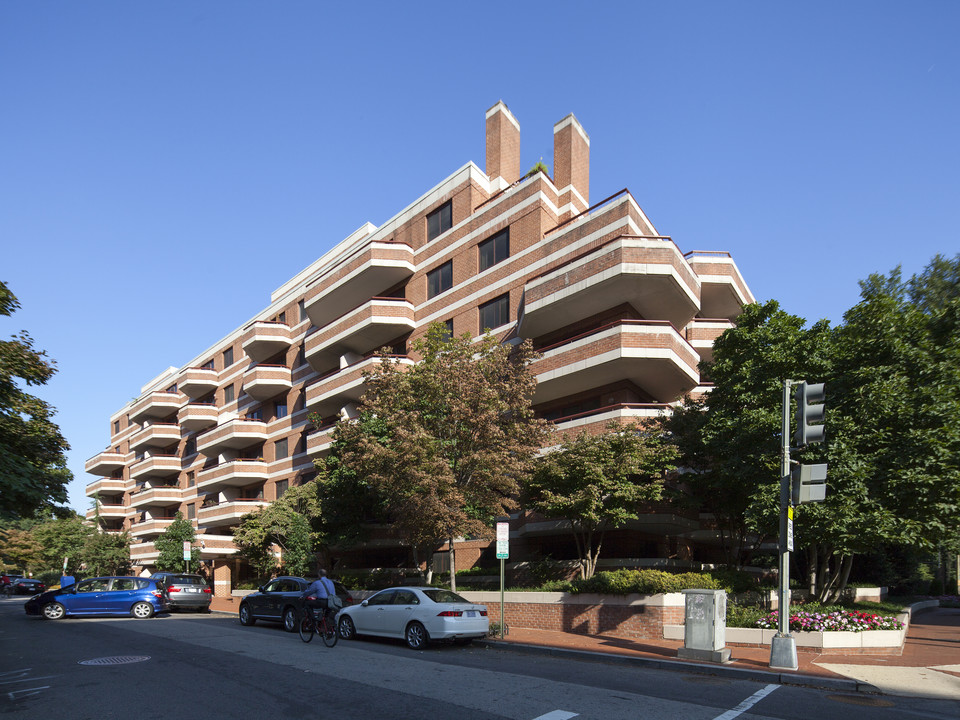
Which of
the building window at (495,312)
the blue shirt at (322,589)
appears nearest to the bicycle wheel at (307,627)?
the blue shirt at (322,589)

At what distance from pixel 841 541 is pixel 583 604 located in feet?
22.2

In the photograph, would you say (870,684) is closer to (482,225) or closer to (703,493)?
(703,493)

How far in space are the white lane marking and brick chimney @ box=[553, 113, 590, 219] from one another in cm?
2260

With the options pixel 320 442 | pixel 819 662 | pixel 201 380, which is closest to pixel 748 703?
pixel 819 662

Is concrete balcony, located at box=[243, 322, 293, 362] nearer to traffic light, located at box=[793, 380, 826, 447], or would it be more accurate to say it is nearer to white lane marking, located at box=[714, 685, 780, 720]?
traffic light, located at box=[793, 380, 826, 447]

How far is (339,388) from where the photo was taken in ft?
113

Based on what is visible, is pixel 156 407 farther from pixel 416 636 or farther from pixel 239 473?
pixel 416 636

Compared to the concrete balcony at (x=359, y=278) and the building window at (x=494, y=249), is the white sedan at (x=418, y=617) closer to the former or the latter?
the building window at (x=494, y=249)

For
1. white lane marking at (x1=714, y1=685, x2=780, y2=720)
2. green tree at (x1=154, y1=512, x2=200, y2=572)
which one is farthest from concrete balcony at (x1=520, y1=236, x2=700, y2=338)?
green tree at (x1=154, y1=512, x2=200, y2=572)

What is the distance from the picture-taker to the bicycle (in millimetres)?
14820

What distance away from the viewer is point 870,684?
10484mm

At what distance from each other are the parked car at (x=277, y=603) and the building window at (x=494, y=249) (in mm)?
16085

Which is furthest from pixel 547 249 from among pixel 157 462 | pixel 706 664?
pixel 157 462

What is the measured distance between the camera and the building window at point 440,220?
33431 millimetres
